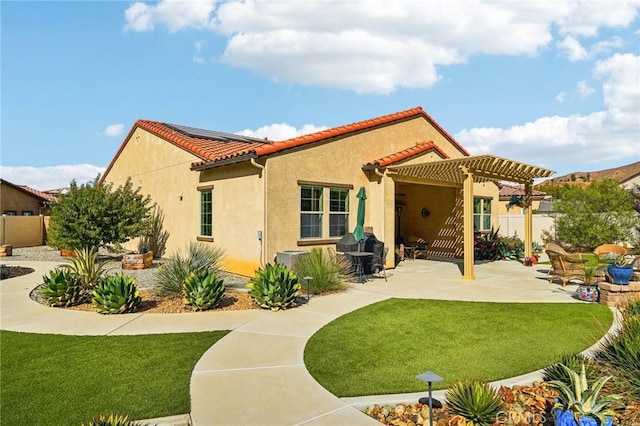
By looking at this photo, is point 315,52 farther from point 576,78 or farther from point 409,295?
point 409,295

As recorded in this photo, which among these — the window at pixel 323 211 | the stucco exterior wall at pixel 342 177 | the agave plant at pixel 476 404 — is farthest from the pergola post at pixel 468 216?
the agave plant at pixel 476 404

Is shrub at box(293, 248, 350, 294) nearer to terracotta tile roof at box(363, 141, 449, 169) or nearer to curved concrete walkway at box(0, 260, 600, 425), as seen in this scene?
curved concrete walkway at box(0, 260, 600, 425)

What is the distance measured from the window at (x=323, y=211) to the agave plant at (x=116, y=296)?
5919 mm

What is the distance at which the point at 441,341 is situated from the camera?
655cm

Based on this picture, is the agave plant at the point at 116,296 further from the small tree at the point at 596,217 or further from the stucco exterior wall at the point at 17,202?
the stucco exterior wall at the point at 17,202

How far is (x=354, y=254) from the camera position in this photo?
12.7m

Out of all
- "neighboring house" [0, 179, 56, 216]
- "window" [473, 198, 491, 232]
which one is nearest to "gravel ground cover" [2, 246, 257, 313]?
"window" [473, 198, 491, 232]

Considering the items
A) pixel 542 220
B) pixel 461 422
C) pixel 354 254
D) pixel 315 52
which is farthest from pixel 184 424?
pixel 542 220

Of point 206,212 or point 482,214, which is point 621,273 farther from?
point 206,212

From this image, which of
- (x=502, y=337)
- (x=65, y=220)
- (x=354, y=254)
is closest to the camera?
(x=502, y=337)

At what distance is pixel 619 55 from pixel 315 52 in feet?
39.3

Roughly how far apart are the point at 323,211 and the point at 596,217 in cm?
1684

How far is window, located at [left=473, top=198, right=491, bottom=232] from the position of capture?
20812mm

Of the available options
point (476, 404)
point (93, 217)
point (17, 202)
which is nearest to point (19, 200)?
point (17, 202)
